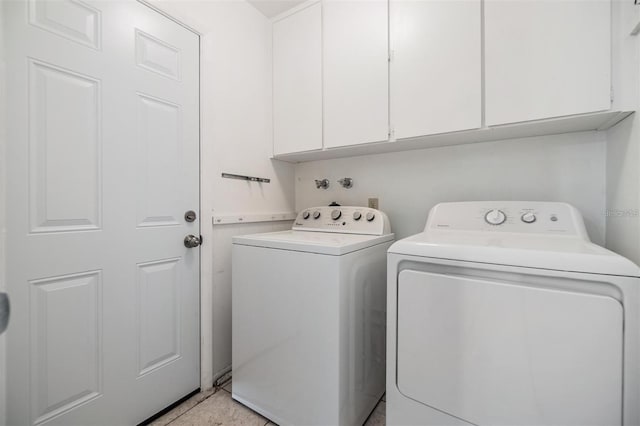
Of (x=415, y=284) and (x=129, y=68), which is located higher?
(x=129, y=68)

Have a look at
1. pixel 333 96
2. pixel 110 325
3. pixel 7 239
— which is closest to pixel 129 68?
pixel 7 239

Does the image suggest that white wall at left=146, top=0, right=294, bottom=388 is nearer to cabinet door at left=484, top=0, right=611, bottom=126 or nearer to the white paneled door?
the white paneled door

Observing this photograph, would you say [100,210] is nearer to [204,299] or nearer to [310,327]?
[204,299]

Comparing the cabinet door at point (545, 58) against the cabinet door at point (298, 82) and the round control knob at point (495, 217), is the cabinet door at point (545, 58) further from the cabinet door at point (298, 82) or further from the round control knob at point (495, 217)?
the cabinet door at point (298, 82)

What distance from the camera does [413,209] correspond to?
1742 mm

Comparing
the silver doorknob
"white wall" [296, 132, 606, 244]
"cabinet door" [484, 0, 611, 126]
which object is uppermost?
"cabinet door" [484, 0, 611, 126]

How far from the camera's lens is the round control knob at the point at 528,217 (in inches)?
48.6

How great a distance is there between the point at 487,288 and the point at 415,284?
0.75 feet

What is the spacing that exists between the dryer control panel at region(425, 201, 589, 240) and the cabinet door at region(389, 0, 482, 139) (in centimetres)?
41

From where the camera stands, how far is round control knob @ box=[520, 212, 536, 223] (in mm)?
1233

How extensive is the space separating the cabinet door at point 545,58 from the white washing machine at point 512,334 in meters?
0.54

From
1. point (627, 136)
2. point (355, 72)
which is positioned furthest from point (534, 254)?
point (355, 72)

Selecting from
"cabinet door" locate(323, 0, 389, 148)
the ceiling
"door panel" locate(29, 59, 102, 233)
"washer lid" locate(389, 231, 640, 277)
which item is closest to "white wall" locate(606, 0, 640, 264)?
"washer lid" locate(389, 231, 640, 277)

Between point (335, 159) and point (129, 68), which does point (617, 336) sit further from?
point (129, 68)
